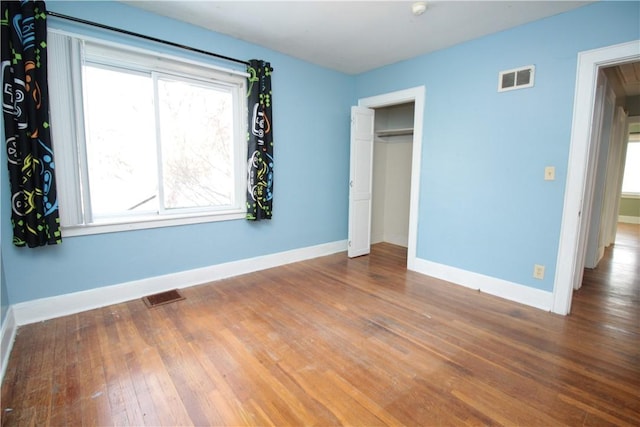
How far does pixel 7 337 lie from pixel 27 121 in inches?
58.2

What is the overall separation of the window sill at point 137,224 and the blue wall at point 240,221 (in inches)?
2.0

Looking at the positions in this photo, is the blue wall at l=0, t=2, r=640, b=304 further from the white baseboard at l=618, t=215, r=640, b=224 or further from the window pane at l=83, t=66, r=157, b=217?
the white baseboard at l=618, t=215, r=640, b=224

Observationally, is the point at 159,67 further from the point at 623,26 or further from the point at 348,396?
the point at 623,26

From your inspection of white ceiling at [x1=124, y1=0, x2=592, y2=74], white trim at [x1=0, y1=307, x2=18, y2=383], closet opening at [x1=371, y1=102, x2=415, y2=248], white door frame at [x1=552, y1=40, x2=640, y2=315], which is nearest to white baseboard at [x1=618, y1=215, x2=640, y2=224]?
closet opening at [x1=371, y1=102, x2=415, y2=248]

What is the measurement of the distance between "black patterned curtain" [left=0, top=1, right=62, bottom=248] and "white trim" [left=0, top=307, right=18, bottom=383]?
0.52 meters

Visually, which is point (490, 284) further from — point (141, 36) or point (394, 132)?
point (141, 36)

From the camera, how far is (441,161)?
3.40 m

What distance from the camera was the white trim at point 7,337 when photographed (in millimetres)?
1813

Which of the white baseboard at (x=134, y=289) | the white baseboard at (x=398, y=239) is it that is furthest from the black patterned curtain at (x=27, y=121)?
the white baseboard at (x=398, y=239)

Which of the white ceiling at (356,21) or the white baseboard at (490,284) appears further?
the white baseboard at (490,284)

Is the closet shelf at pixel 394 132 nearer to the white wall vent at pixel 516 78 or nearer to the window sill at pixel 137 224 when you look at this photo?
the white wall vent at pixel 516 78

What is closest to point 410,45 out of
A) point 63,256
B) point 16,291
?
point 63,256

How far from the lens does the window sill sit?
8.05ft

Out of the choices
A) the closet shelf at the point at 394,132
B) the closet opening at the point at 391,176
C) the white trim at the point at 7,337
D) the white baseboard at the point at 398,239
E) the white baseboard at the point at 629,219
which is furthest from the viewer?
the white baseboard at the point at 629,219
